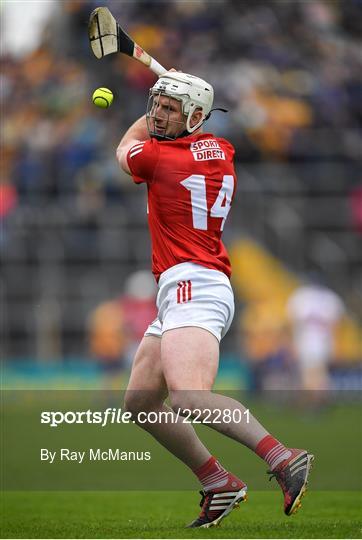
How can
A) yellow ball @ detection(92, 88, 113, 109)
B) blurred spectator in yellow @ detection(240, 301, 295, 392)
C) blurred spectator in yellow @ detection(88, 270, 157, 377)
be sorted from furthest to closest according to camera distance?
blurred spectator in yellow @ detection(240, 301, 295, 392) < blurred spectator in yellow @ detection(88, 270, 157, 377) < yellow ball @ detection(92, 88, 113, 109)

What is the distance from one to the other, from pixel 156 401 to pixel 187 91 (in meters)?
1.64

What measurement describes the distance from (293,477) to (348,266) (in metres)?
12.7

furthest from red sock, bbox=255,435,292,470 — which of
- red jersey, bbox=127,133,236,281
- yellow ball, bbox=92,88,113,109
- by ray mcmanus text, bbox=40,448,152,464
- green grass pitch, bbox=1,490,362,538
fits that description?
by ray mcmanus text, bbox=40,448,152,464

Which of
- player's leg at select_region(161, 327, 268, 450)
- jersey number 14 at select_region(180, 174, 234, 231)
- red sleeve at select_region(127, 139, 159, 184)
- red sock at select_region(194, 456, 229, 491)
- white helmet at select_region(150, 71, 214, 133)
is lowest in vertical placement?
red sock at select_region(194, 456, 229, 491)

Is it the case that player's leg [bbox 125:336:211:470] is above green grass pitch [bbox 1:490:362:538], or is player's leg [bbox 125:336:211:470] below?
above

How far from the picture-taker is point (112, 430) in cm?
1360

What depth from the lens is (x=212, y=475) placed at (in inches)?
247

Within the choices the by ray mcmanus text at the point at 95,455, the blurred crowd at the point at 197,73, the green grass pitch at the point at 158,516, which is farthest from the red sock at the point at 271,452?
the blurred crowd at the point at 197,73

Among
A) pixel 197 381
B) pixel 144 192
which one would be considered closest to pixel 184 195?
pixel 197 381

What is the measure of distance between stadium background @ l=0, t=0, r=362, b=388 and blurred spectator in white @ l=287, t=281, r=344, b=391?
0.55 m

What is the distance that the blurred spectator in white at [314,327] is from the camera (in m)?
17.4

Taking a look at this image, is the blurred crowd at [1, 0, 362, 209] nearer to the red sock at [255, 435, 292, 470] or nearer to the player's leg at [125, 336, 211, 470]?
the player's leg at [125, 336, 211, 470]

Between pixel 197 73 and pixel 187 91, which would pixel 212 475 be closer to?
pixel 187 91

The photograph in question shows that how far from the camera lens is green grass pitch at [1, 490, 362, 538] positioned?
5.98 m
